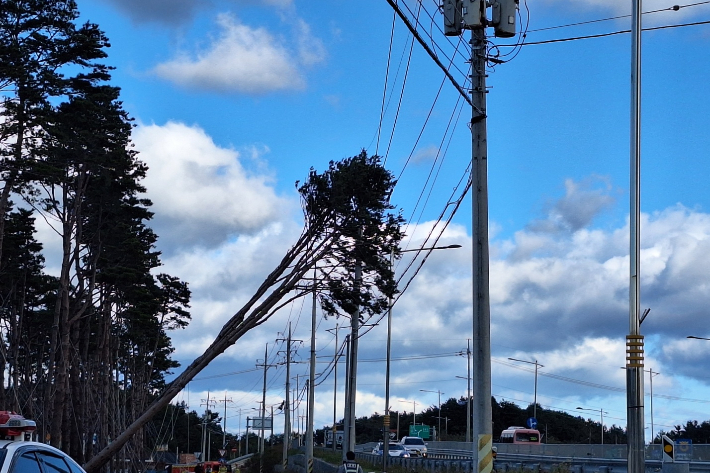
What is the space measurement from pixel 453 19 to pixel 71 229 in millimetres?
24392

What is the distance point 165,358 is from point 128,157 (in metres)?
32.7

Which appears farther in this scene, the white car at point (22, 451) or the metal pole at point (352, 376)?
the metal pole at point (352, 376)

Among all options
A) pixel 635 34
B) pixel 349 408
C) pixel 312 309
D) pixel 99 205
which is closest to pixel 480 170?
pixel 635 34

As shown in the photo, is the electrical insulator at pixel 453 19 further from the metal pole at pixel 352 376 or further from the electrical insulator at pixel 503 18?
the metal pole at pixel 352 376

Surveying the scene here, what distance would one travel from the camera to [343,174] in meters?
26.4

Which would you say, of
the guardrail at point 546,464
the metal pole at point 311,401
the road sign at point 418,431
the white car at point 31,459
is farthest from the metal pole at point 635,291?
the road sign at point 418,431

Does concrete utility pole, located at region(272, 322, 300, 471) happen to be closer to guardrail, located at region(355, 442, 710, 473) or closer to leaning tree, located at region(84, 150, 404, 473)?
guardrail, located at region(355, 442, 710, 473)

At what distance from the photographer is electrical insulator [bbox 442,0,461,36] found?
18672 millimetres

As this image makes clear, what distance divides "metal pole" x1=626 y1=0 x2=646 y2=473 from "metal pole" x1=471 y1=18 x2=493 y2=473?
283 centimetres

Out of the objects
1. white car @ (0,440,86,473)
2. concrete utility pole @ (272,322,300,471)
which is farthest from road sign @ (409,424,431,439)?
white car @ (0,440,86,473)

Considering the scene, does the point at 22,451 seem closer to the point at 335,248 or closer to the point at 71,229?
the point at 335,248

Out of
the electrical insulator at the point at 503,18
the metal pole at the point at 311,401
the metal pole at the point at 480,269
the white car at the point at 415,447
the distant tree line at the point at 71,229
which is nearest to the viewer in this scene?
the metal pole at the point at 480,269

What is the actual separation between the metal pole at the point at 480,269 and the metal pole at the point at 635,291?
2.83 meters

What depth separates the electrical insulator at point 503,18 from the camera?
1855cm
